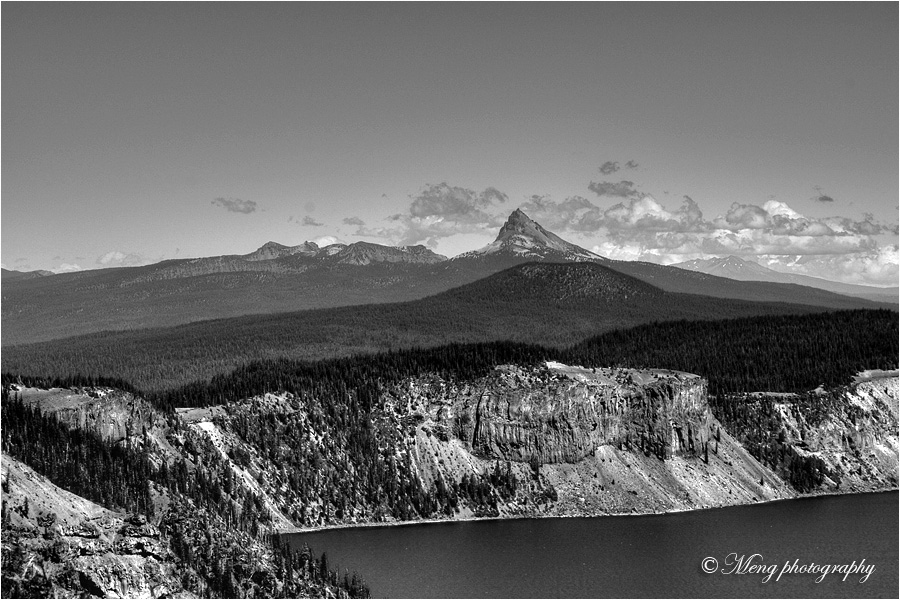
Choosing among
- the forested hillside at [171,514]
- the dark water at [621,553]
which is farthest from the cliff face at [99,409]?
the dark water at [621,553]

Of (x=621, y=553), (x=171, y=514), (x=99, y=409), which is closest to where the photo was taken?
(x=171, y=514)

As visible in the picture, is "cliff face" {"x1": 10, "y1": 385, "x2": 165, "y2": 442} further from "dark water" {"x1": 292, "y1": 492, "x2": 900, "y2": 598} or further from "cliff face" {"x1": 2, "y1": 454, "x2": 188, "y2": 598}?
"cliff face" {"x1": 2, "y1": 454, "x2": 188, "y2": 598}

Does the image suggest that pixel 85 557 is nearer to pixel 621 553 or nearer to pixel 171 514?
pixel 171 514

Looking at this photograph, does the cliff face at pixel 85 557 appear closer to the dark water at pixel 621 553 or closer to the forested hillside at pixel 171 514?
the forested hillside at pixel 171 514

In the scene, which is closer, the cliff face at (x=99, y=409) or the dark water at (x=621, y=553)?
the dark water at (x=621, y=553)

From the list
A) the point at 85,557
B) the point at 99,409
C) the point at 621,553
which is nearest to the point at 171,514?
the point at 85,557

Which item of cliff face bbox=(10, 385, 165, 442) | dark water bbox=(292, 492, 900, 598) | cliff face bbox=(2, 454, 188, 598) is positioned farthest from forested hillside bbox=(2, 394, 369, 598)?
dark water bbox=(292, 492, 900, 598)

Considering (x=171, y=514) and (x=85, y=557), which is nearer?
(x=85, y=557)

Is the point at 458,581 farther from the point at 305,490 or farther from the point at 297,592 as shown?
the point at 305,490
